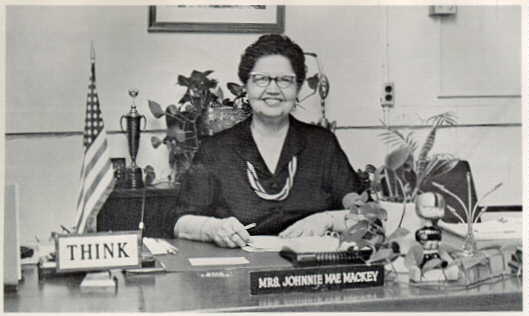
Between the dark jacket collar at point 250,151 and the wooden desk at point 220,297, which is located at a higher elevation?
the dark jacket collar at point 250,151

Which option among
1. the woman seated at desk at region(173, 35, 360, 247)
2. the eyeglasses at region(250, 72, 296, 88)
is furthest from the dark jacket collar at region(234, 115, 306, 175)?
the eyeglasses at region(250, 72, 296, 88)

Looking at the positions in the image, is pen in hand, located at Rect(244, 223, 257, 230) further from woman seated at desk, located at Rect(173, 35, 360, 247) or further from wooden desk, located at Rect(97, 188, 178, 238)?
wooden desk, located at Rect(97, 188, 178, 238)

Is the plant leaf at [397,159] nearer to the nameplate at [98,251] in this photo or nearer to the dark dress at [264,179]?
the dark dress at [264,179]

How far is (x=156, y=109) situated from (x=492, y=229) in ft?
3.87

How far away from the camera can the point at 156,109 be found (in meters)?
2.21

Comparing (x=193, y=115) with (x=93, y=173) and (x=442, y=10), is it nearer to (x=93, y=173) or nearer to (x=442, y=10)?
(x=93, y=173)

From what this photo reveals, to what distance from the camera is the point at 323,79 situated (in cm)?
231

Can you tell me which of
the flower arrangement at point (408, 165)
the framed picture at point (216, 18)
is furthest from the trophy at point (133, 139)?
the flower arrangement at point (408, 165)

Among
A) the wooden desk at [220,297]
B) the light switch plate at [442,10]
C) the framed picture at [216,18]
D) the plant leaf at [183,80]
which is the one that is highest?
the light switch plate at [442,10]

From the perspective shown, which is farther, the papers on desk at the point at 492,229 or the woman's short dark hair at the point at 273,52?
the woman's short dark hair at the point at 273,52

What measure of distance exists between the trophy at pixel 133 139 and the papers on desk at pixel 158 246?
229 millimetres

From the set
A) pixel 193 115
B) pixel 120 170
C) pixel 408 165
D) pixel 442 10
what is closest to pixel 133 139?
pixel 120 170

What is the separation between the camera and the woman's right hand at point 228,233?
6.77ft

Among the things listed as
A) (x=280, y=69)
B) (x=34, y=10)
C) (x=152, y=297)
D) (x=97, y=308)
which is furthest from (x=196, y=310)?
(x=34, y=10)
